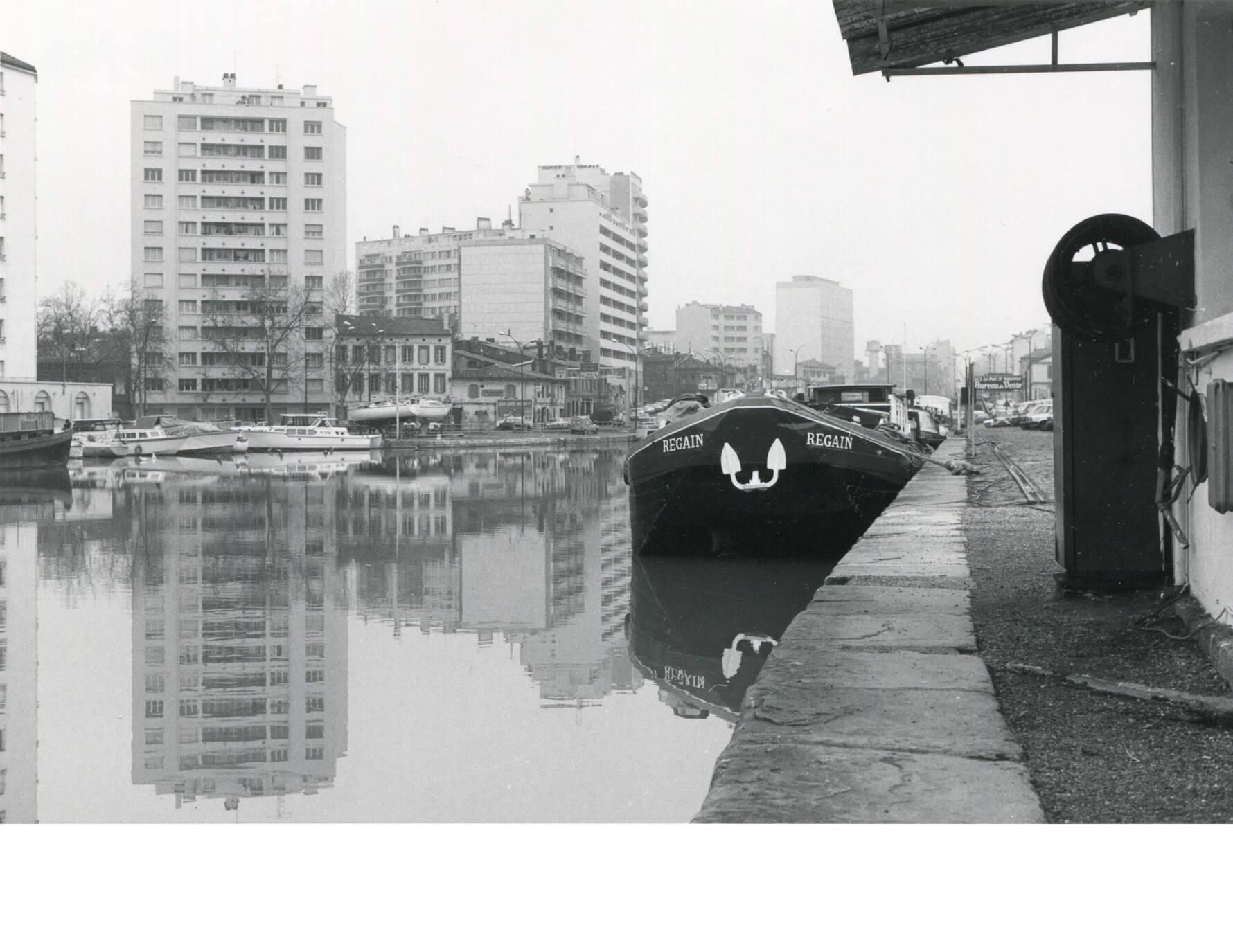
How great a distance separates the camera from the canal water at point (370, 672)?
5.28m

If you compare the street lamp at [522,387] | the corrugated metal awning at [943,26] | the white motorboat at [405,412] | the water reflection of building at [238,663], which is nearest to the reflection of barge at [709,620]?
the water reflection of building at [238,663]

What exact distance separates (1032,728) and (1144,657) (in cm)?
124

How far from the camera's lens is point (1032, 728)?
4.02 metres

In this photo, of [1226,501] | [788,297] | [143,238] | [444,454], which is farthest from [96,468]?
[143,238]

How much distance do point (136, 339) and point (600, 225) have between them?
2573 cm

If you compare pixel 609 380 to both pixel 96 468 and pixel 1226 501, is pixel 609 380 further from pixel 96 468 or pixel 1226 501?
pixel 1226 501

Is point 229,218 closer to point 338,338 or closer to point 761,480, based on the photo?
point 338,338

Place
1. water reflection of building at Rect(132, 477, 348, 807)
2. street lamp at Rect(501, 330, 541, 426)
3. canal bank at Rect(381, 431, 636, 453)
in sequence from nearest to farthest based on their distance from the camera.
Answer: water reflection of building at Rect(132, 477, 348, 807) < canal bank at Rect(381, 431, 636, 453) < street lamp at Rect(501, 330, 541, 426)

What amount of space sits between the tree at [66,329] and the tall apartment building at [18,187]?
106 ft

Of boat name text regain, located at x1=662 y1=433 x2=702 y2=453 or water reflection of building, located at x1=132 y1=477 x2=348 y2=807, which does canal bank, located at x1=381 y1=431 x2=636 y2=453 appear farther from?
boat name text regain, located at x1=662 y1=433 x2=702 y2=453

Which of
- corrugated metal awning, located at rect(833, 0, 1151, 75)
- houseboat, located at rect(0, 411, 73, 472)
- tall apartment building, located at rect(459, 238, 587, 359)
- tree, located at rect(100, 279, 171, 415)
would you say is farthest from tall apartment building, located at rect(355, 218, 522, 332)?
corrugated metal awning, located at rect(833, 0, 1151, 75)

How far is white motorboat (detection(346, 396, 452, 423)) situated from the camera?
69.2 m

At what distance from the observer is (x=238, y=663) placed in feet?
25.8

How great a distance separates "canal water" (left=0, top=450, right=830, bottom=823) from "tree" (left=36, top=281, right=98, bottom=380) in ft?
189
